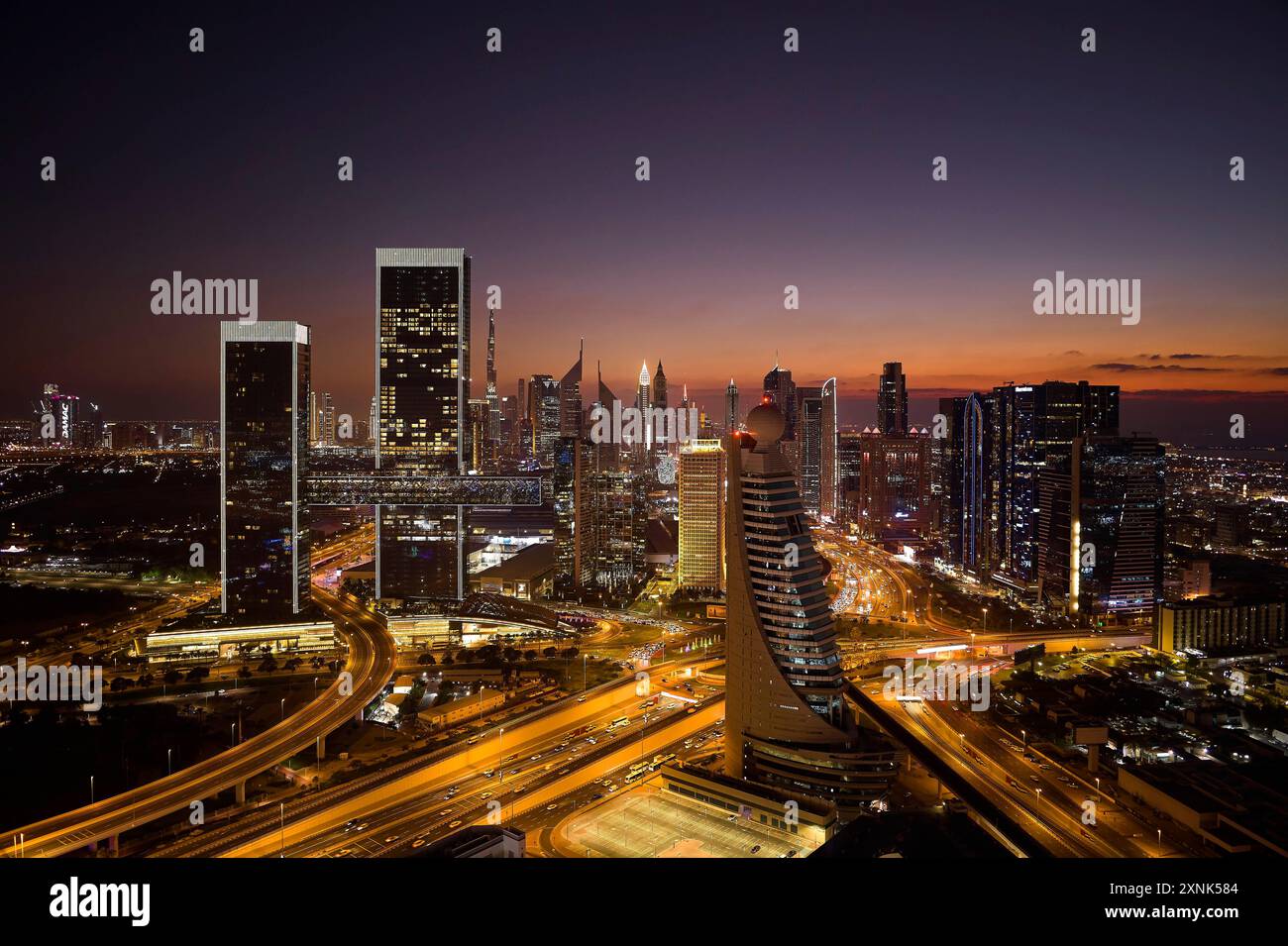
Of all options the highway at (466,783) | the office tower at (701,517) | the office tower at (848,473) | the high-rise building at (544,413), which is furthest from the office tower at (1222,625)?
the high-rise building at (544,413)

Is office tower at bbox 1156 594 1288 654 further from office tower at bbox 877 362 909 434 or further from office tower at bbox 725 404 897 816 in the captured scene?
office tower at bbox 877 362 909 434

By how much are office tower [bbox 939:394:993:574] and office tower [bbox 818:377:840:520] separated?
10629 millimetres

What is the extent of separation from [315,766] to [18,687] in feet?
18.6

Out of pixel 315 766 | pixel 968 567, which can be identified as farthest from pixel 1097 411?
pixel 315 766

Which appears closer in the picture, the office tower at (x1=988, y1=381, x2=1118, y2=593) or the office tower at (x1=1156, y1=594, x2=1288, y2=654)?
the office tower at (x1=1156, y1=594, x2=1288, y2=654)

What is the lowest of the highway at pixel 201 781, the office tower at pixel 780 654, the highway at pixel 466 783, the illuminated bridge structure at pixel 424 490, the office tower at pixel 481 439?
the highway at pixel 466 783

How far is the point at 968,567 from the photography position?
2491cm

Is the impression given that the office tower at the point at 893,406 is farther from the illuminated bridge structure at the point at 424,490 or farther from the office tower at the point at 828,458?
the illuminated bridge structure at the point at 424,490

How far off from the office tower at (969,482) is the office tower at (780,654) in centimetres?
1706

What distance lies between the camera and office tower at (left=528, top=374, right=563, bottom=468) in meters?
37.8

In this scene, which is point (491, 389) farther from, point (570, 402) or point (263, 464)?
point (263, 464)

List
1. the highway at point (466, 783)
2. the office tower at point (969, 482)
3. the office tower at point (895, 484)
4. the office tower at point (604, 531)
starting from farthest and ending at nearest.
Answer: the office tower at point (895, 484) < the office tower at point (969, 482) < the office tower at point (604, 531) < the highway at point (466, 783)

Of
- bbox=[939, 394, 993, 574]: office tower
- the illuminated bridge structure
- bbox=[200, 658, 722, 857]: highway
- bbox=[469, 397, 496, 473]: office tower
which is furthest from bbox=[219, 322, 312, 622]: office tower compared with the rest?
bbox=[939, 394, 993, 574]: office tower

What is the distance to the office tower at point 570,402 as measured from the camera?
116ft
